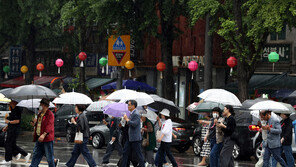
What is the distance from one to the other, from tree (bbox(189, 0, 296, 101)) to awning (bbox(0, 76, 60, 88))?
22.5 meters

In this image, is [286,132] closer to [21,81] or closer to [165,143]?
[165,143]

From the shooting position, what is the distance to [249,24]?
2419cm

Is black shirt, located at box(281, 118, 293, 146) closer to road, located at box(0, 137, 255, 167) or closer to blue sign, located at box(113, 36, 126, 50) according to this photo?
road, located at box(0, 137, 255, 167)

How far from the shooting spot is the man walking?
13.9 meters

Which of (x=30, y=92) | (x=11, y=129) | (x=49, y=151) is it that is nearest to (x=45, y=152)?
(x=49, y=151)

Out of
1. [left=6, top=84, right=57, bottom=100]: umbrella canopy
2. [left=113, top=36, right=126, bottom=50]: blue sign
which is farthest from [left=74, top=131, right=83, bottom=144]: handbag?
[left=113, top=36, right=126, bottom=50]: blue sign

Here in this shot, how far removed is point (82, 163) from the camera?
1683cm

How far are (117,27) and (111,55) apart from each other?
4237 mm

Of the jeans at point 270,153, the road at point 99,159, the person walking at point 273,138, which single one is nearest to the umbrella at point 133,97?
the road at point 99,159

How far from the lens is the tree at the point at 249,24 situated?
69.7 ft

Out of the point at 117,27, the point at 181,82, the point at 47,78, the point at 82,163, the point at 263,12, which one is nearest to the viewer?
the point at 82,163

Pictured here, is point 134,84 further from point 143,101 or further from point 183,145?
point 143,101

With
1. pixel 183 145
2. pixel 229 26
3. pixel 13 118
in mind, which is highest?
pixel 229 26

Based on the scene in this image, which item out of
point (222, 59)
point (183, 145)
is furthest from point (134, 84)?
point (183, 145)
